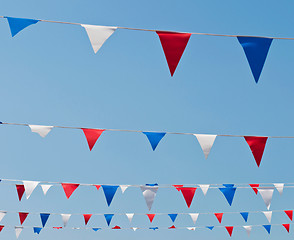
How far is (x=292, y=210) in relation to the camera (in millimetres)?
9516

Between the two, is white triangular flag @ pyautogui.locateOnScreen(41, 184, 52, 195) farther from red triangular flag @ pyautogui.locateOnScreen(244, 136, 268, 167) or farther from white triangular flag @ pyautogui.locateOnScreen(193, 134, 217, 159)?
red triangular flag @ pyautogui.locateOnScreen(244, 136, 268, 167)

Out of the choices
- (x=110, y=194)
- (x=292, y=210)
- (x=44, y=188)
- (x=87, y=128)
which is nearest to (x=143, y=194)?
(x=110, y=194)

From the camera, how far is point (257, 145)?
19.2 ft

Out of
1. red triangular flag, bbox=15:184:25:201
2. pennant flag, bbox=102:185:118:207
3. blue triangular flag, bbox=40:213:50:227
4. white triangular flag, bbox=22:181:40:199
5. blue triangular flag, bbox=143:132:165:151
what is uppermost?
blue triangular flag, bbox=40:213:50:227

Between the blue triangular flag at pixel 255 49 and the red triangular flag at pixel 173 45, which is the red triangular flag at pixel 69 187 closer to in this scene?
the red triangular flag at pixel 173 45

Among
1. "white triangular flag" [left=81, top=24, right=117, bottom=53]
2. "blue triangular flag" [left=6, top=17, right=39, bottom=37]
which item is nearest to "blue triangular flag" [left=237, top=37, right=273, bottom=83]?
"white triangular flag" [left=81, top=24, right=117, bottom=53]

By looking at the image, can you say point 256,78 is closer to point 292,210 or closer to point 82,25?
point 82,25

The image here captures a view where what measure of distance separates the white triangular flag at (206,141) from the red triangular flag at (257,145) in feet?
2.15

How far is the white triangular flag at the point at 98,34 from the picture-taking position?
12.6 feet

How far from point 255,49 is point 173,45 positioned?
3.03 ft

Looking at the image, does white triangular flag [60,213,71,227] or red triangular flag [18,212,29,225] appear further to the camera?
red triangular flag [18,212,29,225]

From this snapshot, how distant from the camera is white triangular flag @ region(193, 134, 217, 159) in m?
5.57

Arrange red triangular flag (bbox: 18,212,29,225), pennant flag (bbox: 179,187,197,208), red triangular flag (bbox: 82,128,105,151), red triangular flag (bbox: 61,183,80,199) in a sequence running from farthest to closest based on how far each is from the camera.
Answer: red triangular flag (bbox: 18,212,29,225)
pennant flag (bbox: 179,187,197,208)
red triangular flag (bbox: 61,183,80,199)
red triangular flag (bbox: 82,128,105,151)

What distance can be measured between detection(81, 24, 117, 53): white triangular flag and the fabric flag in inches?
185
